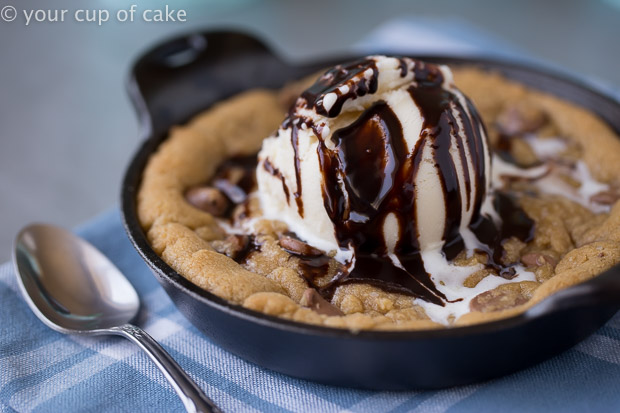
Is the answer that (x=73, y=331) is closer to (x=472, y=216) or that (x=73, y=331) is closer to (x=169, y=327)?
(x=169, y=327)

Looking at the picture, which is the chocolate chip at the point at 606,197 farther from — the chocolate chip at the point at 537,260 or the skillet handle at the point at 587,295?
the skillet handle at the point at 587,295

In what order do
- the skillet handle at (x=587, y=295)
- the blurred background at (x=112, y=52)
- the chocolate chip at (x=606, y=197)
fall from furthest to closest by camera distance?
the blurred background at (x=112, y=52)
the chocolate chip at (x=606, y=197)
the skillet handle at (x=587, y=295)

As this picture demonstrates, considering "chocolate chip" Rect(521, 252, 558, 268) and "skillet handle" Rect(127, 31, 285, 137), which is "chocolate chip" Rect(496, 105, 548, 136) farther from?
"skillet handle" Rect(127, 31, 285, 137)

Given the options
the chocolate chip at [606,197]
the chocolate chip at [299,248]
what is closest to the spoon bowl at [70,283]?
the chocolate chip at [299,248]

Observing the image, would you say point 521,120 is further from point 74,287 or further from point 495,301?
point 74,287

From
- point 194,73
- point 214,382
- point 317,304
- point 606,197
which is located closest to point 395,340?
point 317,304

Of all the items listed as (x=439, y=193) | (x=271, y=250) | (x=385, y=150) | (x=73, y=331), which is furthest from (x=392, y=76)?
(x=73, y=331)
